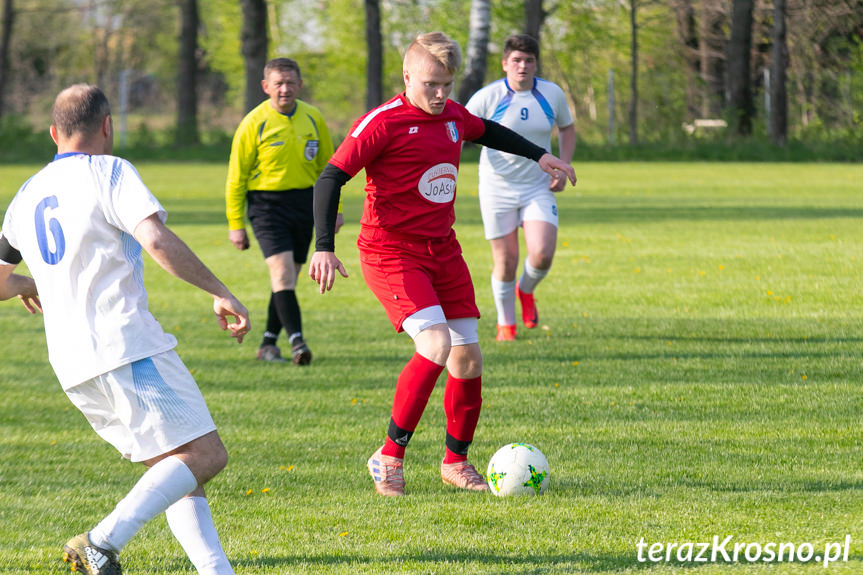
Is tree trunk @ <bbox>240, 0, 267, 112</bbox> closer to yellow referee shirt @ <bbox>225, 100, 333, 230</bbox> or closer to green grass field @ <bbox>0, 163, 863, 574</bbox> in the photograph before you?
green grass field @ <bbox>0, 163, 863, 574</bbox>

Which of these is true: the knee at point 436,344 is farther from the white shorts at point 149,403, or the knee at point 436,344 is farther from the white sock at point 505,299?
the white sock at point 505,299

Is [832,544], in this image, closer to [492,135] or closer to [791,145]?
[492,135]

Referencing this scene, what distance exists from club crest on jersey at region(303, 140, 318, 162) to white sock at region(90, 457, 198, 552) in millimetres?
5148

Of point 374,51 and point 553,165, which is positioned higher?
point 374,51

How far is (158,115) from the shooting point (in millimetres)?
70062

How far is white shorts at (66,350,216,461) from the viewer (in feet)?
11.5

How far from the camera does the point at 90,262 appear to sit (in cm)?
352

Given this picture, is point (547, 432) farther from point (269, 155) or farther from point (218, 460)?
point (269, 155)

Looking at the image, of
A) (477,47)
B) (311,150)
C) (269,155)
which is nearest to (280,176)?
(269,155)

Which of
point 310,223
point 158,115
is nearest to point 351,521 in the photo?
point 310,223

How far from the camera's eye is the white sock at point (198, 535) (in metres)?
3.50

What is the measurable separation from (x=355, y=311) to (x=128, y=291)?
298 inches

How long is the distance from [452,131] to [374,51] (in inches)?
1353

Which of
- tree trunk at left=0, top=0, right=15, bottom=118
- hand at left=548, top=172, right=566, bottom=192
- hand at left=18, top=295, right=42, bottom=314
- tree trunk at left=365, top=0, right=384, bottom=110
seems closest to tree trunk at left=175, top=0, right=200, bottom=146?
tree trunk at left=0, top=0, right=15, bottom=118
